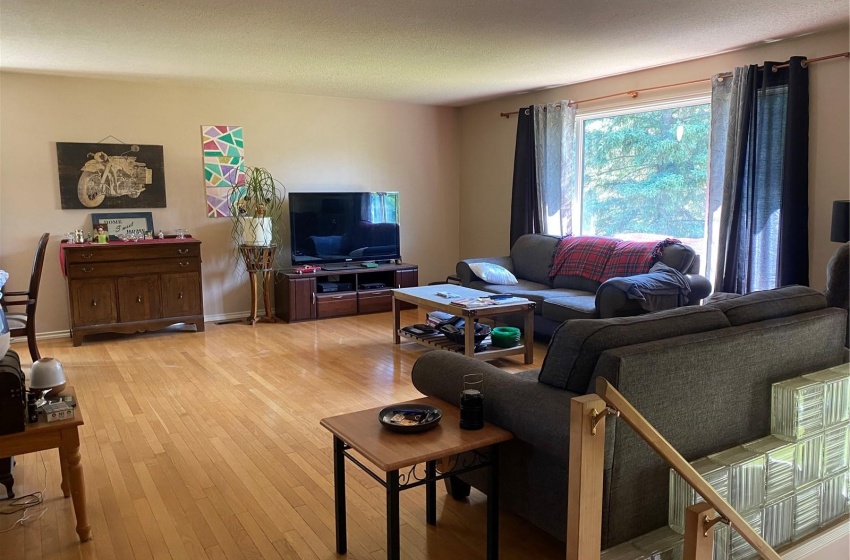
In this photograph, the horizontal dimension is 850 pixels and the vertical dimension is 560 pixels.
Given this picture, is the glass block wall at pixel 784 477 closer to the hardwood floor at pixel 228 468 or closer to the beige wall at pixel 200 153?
the hardwood floor at pixel 228 468

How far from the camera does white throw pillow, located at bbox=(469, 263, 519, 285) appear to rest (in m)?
5.71

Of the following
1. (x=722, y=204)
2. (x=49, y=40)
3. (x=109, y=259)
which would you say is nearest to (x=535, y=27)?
(x=722, y=204)

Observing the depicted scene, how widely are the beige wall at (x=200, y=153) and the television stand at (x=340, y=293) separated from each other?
57 centimetres

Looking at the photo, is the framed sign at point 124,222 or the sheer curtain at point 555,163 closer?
the framed sign at point 124,222

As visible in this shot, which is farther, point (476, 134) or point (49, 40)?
point (476, 134)

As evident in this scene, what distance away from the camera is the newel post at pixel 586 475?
171 centimetres

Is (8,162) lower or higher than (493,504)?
higher

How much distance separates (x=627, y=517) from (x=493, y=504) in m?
0.43

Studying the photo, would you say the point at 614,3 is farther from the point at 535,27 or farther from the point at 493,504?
the point at 493,504

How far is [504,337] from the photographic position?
4754mm

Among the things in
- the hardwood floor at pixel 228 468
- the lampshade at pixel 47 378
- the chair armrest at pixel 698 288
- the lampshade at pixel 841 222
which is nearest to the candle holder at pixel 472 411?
the hardwood floor at pixel 228 468

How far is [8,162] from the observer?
5.43 metres

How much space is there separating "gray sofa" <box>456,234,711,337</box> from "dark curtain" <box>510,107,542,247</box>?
34cm

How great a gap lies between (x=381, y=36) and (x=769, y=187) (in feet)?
9.43
